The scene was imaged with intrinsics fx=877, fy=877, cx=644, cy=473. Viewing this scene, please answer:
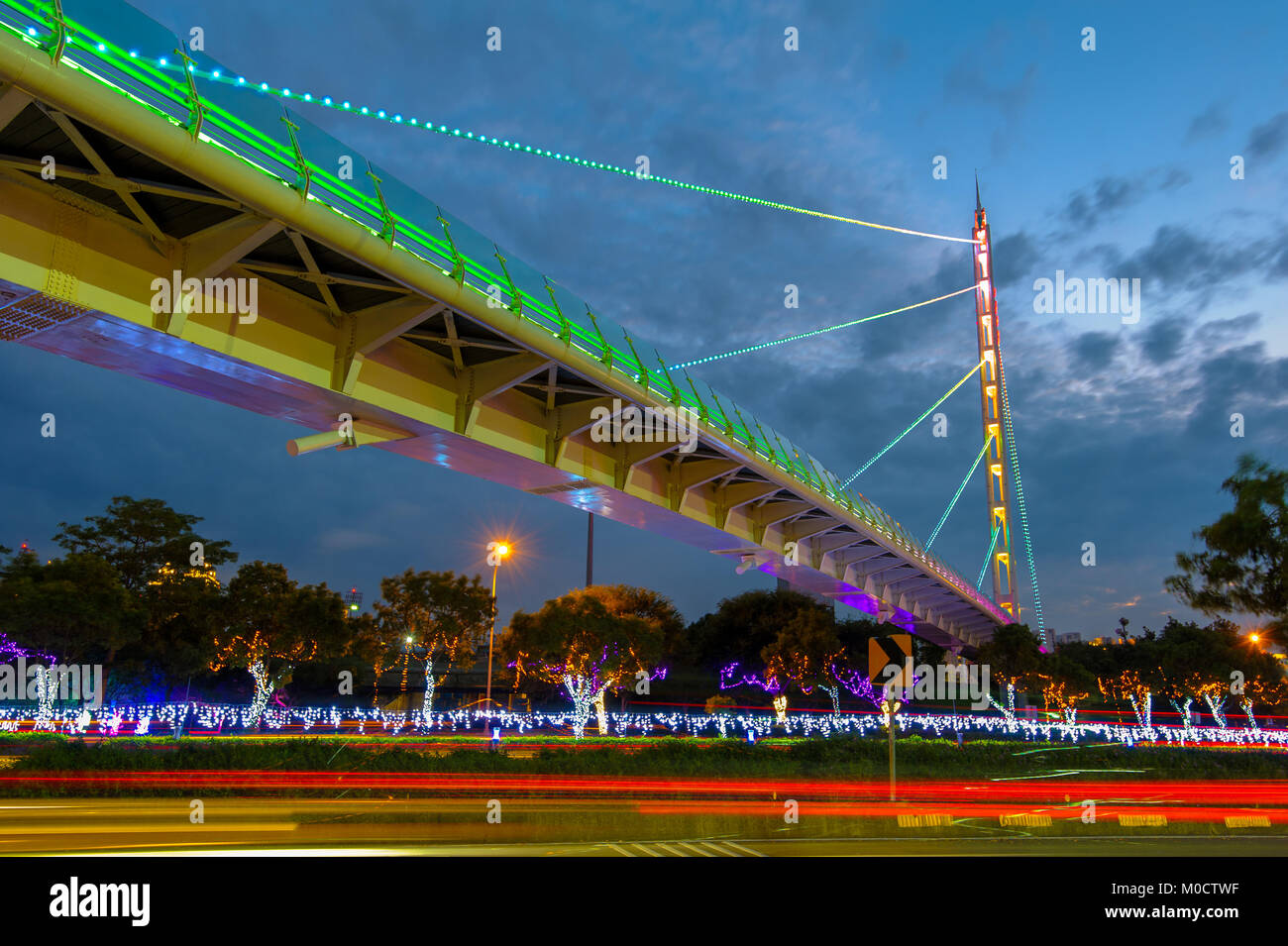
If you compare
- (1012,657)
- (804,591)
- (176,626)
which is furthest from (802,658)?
(176,626)

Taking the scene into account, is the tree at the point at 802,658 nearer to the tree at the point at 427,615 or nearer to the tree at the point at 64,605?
the tree at the point at 427,615

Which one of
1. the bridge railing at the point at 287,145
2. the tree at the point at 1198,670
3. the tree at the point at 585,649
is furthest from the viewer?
the tree at the point at 1198,670

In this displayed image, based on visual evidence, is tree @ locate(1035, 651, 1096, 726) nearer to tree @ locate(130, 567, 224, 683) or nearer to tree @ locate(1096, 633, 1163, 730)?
tree @ locate(1096, 633, 1163, 730)

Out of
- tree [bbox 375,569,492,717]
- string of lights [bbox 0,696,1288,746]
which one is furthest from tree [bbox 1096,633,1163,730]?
tree [bbox 375,569,492,717]

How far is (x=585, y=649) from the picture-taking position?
4062 centimetres

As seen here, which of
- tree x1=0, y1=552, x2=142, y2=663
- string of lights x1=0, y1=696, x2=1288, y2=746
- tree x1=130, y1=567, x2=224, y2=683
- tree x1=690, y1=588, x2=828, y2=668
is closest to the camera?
tree x1=0, y1=552, x2=142, y2=663

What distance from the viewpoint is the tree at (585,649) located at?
4062 cm

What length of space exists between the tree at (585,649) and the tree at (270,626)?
9.14 metres

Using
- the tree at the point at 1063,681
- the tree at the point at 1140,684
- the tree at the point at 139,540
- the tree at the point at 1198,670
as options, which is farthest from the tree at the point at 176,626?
Answer: the tree at the point at 1198,670

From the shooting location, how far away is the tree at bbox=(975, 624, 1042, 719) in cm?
5660

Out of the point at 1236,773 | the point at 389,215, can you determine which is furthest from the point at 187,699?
the point at 1236,773

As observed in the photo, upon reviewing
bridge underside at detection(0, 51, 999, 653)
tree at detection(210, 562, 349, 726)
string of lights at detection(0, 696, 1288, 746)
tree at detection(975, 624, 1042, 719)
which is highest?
bridge underside at detection(0, 51, 999, 653)

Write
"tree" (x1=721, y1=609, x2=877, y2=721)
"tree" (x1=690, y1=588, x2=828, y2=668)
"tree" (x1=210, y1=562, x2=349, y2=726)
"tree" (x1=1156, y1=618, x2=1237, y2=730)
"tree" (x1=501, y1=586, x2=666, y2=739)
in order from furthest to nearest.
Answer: "tree" (x1=690, y1=588, x2=828, y2=668) → "tree" (x1=1156, y1=618, x2=1237, y2=730) → "tree" (x1=721, y1=609, x2=877, y2=721) → "tree" (x1=501, y1=586, x2=666, y2=739) → "tree" (x1=210, y1=562, x2=349, y2=726)

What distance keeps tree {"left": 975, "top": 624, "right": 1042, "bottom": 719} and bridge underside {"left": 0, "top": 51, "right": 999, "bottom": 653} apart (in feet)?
142
